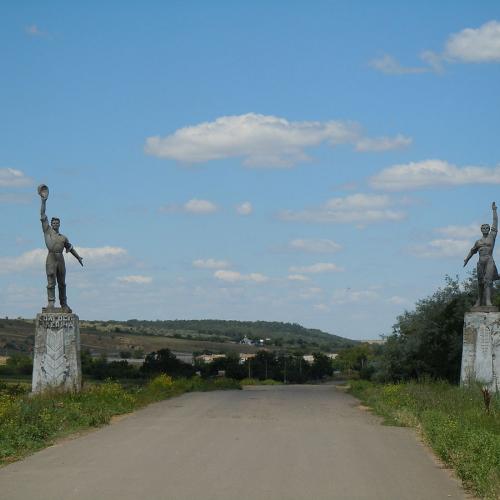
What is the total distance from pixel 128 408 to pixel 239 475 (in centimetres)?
1005

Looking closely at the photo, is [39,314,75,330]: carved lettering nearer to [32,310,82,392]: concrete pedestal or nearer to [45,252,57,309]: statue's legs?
[32,310,82,392]: concrete pedestal

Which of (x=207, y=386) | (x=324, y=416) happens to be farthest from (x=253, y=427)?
(x=207, y=386)

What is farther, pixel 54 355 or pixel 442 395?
pixel 54 355

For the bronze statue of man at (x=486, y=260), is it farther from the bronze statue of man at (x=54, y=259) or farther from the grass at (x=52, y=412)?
the bronze statue of man at (x=54, y=259)

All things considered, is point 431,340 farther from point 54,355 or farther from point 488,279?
point 54,355

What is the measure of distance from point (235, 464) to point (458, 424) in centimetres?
392

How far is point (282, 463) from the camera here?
12180 mm

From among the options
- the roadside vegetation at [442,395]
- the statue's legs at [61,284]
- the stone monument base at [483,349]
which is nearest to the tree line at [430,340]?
the roadside vegetation at [442,395]

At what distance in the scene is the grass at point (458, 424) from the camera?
10.7 metres

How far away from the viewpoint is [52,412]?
1759 cm

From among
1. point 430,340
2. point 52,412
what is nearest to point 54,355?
point 52,412

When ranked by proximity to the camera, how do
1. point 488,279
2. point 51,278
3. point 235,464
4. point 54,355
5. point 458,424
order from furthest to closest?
point 488,279
point 51,278
point 54,355
point 458,424
point 235,464

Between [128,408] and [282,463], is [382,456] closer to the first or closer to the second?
[282,463]

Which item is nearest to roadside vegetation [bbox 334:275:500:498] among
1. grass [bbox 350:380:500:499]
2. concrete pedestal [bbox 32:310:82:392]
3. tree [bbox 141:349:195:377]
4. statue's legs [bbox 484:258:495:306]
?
grass [bbox 350:380:500:499]
